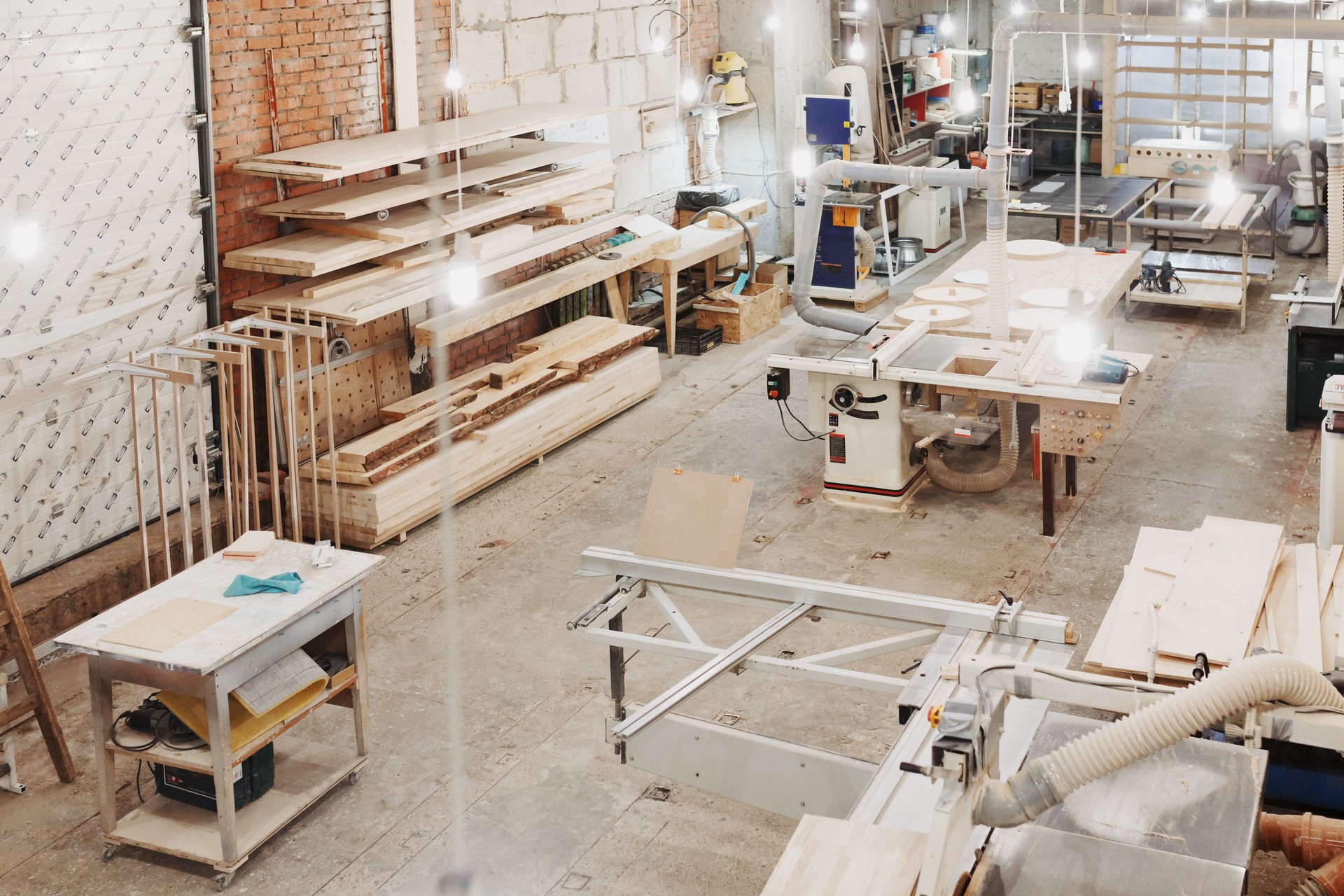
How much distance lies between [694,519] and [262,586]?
1812 millimetres

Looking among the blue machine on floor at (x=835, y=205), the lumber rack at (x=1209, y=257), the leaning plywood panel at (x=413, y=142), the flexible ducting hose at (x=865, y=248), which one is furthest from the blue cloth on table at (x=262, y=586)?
the lumber rack at (x=1209, y=257)

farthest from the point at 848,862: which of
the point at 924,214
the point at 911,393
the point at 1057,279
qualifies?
the point at 924,214

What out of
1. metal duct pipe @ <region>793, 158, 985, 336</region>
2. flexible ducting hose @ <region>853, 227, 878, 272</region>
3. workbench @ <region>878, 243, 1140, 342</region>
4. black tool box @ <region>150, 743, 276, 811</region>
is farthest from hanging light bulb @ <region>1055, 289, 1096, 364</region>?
flexible ducting hose @ <region>853, 227, 878, 272</region>

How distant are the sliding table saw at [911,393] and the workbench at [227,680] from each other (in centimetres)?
351

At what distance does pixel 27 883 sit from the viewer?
17.8 feet

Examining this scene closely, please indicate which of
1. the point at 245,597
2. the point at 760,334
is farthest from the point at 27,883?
the point at 760,334

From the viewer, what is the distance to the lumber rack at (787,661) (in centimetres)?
454

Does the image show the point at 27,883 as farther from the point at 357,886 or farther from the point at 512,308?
the point at 512,308

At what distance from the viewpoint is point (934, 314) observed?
9.37 metres

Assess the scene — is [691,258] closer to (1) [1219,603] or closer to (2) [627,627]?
(2) [627,627]

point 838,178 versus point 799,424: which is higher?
point 838,178

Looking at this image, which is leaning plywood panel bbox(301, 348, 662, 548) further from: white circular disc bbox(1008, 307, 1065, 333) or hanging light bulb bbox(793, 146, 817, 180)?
white circular disc bbox(1008, 307, 1065, 333)

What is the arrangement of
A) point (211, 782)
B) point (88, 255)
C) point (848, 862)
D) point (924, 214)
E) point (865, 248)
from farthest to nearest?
1. point (924, 214)
2. point (865, 248)
3. point (88, 255)
4. point (211, 782)
5. point (848, 862)

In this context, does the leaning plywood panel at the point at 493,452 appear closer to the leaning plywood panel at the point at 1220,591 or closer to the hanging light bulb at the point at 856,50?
the hanging light bulb at the point at 856,50
